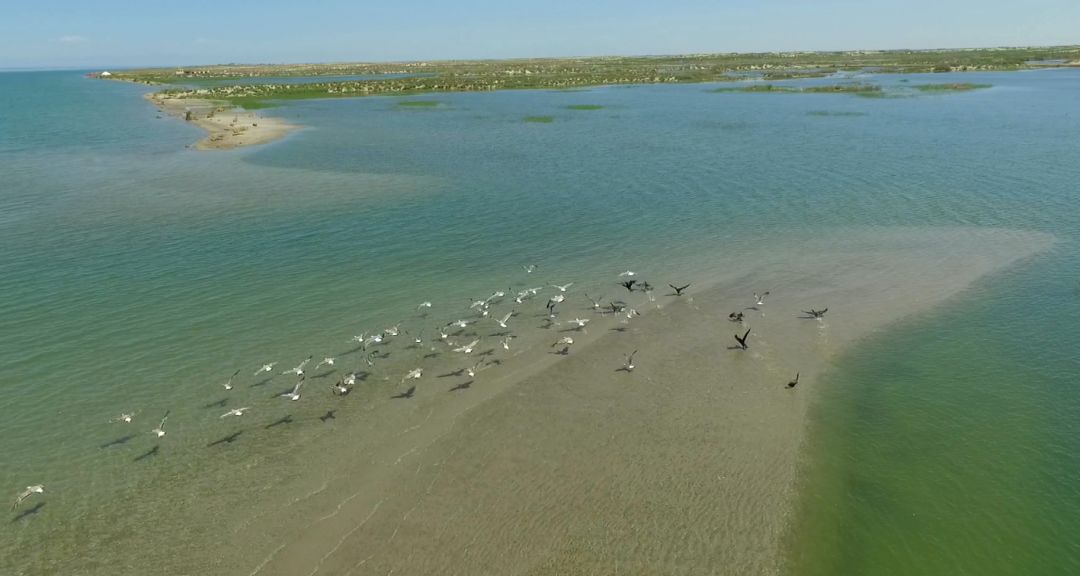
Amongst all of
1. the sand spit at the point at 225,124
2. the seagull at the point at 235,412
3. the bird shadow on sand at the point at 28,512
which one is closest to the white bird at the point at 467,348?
the seagull at the point at 235,412

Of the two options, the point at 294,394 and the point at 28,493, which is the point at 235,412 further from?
the point at 28,493

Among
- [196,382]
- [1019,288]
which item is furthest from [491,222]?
[1019,288]

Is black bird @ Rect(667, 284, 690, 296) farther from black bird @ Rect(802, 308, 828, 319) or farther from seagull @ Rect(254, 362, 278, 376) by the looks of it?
seagull @ Rect(254, 362, 278, 376)

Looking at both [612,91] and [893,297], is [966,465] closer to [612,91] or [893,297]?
[893,297]

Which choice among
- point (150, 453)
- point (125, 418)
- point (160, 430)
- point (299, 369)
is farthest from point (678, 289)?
point (125, 418)

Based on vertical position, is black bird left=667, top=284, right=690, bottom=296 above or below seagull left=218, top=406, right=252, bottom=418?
above

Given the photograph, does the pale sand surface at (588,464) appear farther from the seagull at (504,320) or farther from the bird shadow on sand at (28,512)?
the bird shadow on sand at (28,512)

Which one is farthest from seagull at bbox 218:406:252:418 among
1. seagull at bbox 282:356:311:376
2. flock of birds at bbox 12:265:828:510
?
seagull at bbox 282:356:311:376
